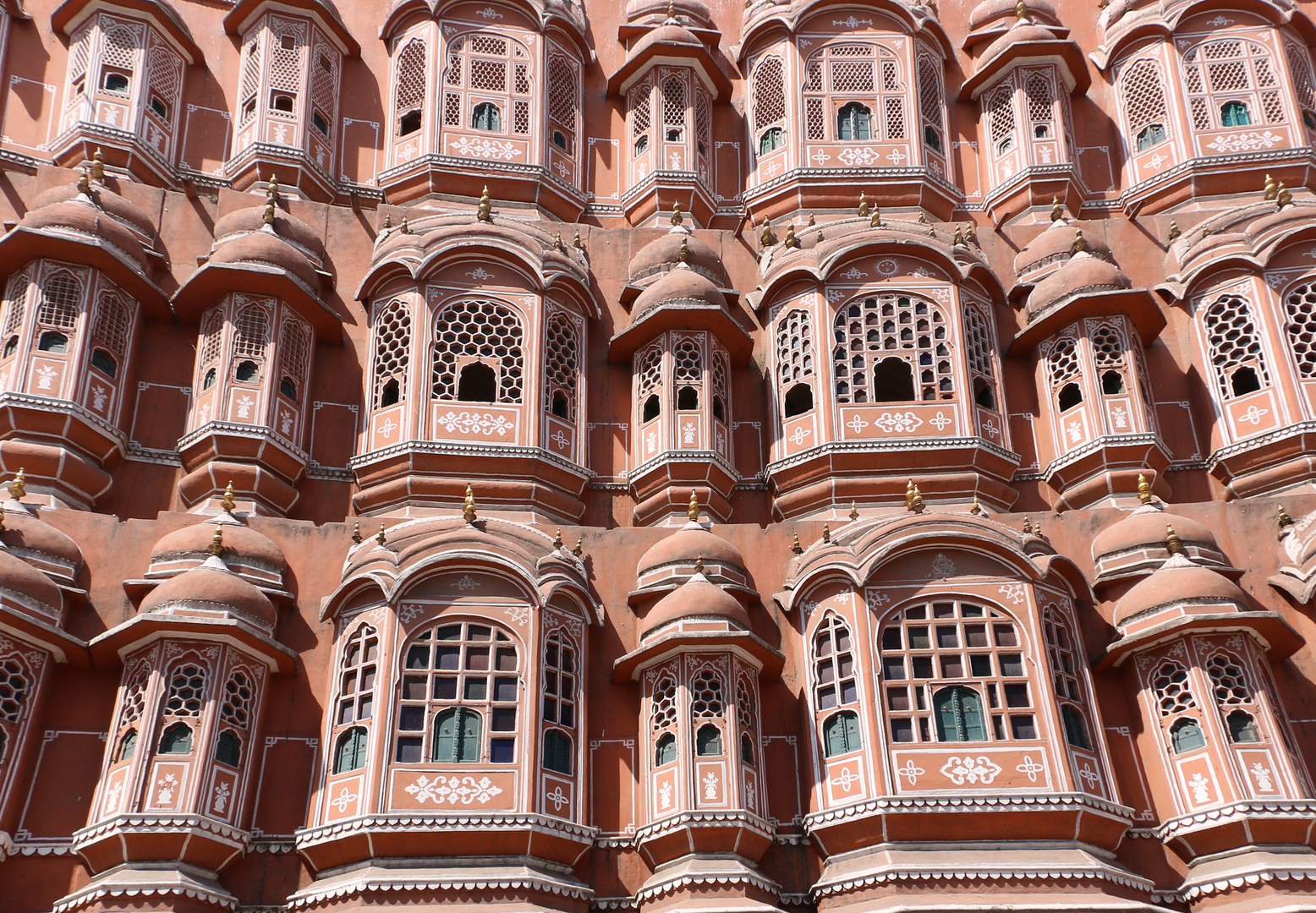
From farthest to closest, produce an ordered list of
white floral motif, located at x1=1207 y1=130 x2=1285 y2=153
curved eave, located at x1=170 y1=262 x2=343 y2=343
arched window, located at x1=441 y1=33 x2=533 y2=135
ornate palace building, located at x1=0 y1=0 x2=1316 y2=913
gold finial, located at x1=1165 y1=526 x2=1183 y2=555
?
1. arched window, located at x1=441 y1=33 x2=533 y2=135
2. white floral motif, located at x1=1207 y1=130 x2=1285 y2=153
3. curved eave, located at x1=170 y1=262 x2=343 y2=343
4. gold finial, located at x1=1165 y1=526 x2=1183 y2=555
5. ornate palace building, located at x1=0 y1=0 x2=1316 y2=913

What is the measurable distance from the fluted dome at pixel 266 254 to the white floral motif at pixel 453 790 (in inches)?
322

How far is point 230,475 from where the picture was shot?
1798 cm

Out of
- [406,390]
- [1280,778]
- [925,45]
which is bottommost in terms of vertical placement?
[1280,778]

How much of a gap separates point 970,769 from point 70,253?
1385cm

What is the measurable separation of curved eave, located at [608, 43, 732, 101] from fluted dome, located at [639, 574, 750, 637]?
11.8 m

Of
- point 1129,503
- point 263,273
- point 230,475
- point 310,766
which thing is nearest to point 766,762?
point 310,766

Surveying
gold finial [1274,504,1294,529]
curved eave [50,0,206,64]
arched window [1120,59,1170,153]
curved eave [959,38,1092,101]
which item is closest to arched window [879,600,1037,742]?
gold finial [1274,504,1294,529]

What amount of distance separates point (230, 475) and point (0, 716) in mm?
4428

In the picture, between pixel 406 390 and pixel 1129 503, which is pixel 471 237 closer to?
pixel 406 390

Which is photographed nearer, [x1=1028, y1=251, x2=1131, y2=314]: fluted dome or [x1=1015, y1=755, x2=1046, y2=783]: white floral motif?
[x1=1015, y1=755, x2=1046, y2=783]: white floral motif

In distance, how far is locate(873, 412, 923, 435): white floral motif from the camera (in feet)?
62.3

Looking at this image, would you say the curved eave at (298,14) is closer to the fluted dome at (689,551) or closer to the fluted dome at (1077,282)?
the fluted dome at (689,551)

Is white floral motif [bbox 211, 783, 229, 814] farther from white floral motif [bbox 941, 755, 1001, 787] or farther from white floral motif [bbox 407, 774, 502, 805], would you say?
Result: white floral motif [bbox 941, 755, 1001, 787]

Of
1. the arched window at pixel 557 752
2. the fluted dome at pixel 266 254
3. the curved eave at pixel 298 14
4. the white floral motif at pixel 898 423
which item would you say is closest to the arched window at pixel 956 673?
the white floral motif at pixel 898 423
